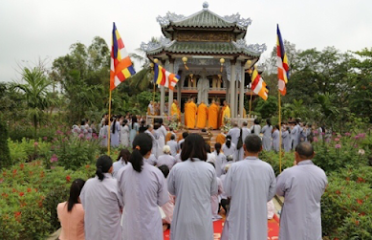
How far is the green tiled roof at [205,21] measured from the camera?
1745cm

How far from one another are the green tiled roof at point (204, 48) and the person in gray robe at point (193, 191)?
13351 millimetres

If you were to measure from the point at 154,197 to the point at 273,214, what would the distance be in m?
3.45

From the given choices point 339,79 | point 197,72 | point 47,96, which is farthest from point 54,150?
point 339,79

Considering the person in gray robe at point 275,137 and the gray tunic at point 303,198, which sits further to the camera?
the person in gray robe at point 275,137

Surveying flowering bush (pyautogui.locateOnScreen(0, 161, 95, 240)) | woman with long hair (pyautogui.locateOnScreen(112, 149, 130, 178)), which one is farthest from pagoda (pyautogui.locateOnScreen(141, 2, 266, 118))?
woman with long hair (pyautogui.locateOnScreen(112, 149, 130, 178))

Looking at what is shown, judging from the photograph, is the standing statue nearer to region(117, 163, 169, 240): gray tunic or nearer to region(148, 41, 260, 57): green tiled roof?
region(148, 41, 260, 57): green tiled roof

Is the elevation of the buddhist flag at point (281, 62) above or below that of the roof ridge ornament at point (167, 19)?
below

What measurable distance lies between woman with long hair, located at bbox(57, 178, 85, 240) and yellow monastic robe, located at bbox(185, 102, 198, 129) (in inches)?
517

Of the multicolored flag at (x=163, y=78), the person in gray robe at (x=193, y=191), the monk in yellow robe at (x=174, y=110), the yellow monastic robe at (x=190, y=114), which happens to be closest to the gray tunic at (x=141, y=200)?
the person in gray robe at (x=193, y=191)

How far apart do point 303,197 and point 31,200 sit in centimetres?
420

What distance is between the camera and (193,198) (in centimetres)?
375

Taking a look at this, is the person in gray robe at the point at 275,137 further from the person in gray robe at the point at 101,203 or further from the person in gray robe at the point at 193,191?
the person in gray robe at the point at 101,203

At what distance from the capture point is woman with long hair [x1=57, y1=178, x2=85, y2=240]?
3920mm

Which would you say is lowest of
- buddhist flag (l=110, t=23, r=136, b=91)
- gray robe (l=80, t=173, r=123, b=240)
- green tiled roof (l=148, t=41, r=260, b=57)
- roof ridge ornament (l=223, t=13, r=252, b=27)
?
gray robe (l=80, t=173, r=123, b=240)
